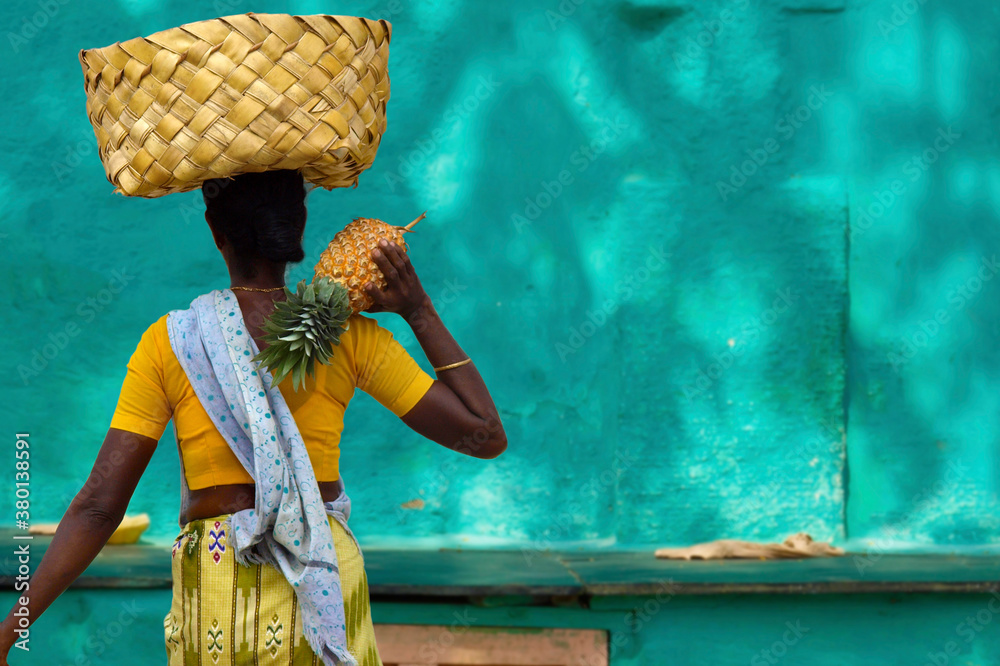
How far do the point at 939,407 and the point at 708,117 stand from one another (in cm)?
152

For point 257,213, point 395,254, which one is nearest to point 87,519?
point 257,213

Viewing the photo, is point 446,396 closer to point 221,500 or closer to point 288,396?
point 288,396

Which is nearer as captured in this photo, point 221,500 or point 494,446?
point 221,500

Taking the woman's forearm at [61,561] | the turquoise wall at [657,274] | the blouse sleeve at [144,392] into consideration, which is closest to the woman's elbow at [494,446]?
the blouse sleeve at [144,392]

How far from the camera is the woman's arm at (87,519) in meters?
2.06

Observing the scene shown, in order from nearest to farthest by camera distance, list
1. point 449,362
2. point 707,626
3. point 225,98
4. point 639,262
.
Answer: point 225,98, point 449,362, point 707,626, point 639,262

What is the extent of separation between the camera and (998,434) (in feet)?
14.2

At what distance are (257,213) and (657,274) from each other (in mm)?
2471

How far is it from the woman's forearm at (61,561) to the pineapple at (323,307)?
18.5 inches

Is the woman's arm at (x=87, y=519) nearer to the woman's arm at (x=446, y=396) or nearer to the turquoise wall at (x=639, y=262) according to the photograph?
the woman's arm at (x=446, y=396)

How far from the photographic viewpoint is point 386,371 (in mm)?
2182

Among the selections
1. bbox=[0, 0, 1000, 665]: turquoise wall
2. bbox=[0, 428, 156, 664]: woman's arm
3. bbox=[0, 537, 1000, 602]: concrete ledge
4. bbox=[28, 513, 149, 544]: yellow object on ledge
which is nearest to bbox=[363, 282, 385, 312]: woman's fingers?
bbox=[0, 428, 156, 664]: woman's arm

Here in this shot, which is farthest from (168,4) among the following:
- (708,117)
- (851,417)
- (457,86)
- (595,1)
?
(851,417)

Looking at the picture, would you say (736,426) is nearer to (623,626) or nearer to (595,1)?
(623,626)
